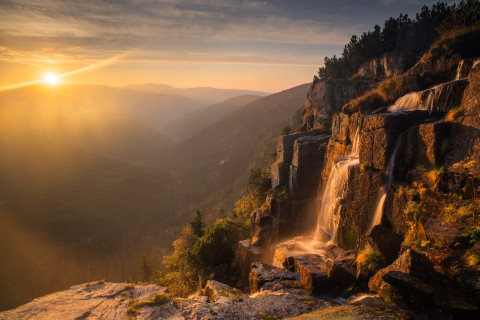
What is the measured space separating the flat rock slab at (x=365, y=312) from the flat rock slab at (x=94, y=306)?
6563mm

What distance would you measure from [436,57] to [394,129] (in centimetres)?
1244

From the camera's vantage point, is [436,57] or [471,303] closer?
[471,303]

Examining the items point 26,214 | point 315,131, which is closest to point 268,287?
point 315,131

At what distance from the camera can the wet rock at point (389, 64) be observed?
41344mm

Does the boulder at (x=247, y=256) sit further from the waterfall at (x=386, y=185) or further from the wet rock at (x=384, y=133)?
A: the wet rock at (x=384, y=133)

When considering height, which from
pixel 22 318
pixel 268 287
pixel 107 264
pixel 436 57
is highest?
pixel 436 57

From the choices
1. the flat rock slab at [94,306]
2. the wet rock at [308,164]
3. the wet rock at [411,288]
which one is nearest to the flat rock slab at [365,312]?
the wet rock at [411,288]

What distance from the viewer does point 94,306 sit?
1288cm

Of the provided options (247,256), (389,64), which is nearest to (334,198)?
(247,256)

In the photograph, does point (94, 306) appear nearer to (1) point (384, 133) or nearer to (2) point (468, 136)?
(1) point (384, 133)

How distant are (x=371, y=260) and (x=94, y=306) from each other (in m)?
15.3

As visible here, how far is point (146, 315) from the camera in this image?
11875 millimetres

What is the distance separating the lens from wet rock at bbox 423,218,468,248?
419 inches

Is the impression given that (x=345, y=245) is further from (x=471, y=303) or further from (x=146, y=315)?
(x=146, y=315)
